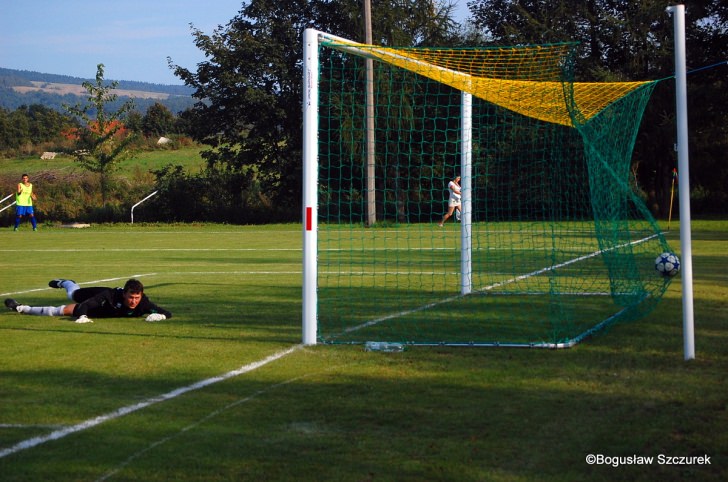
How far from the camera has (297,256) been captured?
1984 cm

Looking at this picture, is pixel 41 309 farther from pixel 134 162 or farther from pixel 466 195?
pixel 134 162

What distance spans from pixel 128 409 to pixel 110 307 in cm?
449

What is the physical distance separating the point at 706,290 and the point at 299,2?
39.6 metres

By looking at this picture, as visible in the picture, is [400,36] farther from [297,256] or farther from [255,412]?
[255,412]

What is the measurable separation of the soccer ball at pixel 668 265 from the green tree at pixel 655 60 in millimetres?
27735

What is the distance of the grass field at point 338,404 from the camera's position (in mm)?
4770

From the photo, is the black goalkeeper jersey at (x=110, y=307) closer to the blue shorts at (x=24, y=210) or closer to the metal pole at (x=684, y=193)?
the metal pole at (x=684, y=193)

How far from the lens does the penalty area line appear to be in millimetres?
5221

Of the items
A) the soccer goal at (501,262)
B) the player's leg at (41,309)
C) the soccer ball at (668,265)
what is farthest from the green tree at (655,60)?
the player's leg at (41,309)

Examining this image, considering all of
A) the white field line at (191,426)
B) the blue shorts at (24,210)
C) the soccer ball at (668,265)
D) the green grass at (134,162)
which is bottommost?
the white field line at (191,426)

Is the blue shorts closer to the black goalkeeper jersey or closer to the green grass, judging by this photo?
the green grass

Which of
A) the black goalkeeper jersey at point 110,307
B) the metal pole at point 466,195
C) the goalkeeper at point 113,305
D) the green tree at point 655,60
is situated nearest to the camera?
the goalkeeper at point 113,305

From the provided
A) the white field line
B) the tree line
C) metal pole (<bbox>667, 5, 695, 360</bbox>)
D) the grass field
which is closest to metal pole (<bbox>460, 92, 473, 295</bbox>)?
the grass field

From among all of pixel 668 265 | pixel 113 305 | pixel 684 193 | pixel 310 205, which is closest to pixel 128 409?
pixel 310 205
